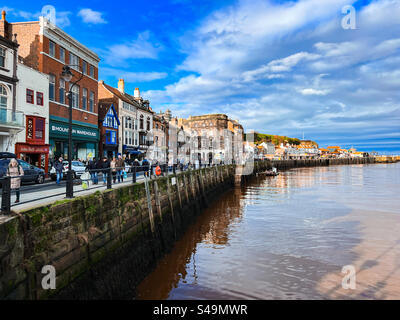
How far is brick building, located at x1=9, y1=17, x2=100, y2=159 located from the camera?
2288 cm

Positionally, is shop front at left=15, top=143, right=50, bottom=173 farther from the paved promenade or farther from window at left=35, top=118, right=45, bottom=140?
the paved promenade

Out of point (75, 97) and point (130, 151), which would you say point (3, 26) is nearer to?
point (75, 97)

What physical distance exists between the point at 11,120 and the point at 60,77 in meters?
8.04

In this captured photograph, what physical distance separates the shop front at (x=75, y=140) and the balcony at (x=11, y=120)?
416 cm

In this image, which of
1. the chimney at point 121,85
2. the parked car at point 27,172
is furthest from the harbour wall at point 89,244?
the chimney at point 121,85

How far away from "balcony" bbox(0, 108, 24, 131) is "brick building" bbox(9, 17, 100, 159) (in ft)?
13.6

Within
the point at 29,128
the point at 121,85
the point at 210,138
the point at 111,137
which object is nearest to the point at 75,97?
the point at 29,128

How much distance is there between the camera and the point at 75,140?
27.5 m

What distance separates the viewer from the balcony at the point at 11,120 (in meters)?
A: 17.7

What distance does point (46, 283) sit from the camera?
550 centimetres

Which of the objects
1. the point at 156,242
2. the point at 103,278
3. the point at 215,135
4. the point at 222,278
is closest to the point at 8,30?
the point at 156,242

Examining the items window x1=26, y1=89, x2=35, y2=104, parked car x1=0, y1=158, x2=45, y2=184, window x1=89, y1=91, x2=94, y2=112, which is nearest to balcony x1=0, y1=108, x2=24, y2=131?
window x1=26, y1=89, x2=35, y2=104
